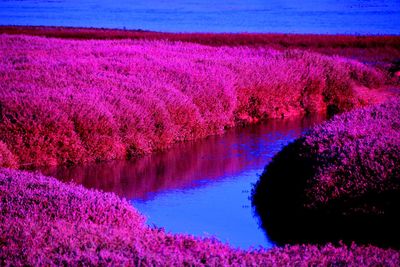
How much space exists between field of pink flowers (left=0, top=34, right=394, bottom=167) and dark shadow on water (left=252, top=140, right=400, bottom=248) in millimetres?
3487

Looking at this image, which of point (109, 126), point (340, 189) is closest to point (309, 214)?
point (340, 189)

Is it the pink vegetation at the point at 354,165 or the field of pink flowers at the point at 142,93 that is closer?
the pink vegetation at the point at 354,165

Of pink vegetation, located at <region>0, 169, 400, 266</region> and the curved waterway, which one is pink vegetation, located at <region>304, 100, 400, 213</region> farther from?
pink vegetation, located at <region>0, 169, 400, 266</region>

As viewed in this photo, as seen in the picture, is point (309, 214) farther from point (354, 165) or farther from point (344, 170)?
point (354, 165)

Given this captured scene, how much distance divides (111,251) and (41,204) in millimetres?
1739

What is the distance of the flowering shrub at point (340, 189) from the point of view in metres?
8.37

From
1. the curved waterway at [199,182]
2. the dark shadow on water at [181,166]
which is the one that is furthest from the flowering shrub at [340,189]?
the dark shadow on water at [181,166]

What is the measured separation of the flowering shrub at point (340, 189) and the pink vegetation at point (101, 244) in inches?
80.2

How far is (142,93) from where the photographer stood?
559 inches

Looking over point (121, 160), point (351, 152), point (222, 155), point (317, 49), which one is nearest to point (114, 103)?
point (121, 160)

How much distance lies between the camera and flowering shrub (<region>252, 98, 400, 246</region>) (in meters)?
8.37

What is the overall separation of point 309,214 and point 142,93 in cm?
609

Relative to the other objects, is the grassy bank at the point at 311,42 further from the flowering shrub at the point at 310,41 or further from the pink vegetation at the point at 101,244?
the pink vegetation at the point at 101,244

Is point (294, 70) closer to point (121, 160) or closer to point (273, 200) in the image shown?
point (121, 160)
